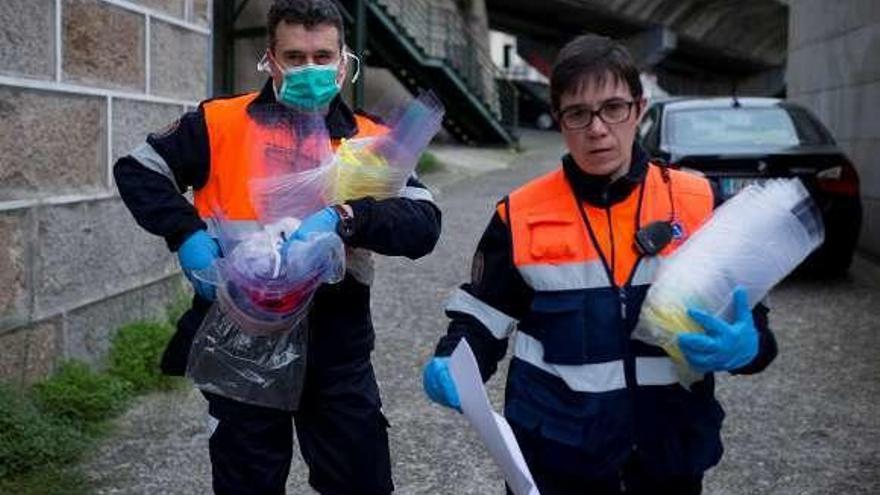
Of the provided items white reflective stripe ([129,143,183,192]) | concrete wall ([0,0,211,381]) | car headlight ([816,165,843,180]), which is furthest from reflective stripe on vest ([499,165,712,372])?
car headlight ([816,165,843,180])

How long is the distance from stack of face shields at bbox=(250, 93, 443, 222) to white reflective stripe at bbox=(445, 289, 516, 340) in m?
0.44

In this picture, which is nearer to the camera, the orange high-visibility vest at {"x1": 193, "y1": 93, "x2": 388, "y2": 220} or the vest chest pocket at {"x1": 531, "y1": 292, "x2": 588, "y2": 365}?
the vest chest pocket at {"x1": 531, "y1": 292, "x2": 588, "y2": 365}

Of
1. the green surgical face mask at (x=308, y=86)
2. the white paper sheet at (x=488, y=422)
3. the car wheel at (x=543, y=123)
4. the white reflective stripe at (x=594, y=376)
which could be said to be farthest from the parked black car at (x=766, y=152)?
the car wheel at (x=543, y=123)

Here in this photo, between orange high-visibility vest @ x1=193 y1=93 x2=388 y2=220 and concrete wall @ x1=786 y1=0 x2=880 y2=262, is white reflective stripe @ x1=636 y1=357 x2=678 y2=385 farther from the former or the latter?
concrete wall @ x1=786 y1=0 x2=880 y2=262

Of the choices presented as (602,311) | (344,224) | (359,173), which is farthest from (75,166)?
(602,311)

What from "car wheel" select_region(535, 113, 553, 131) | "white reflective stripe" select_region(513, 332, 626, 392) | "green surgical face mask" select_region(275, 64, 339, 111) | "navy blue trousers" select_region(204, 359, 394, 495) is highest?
"car wheel" select_region(535, 113, 553, 131)

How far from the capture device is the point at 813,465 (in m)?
4.18

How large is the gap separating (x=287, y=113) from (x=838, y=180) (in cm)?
566

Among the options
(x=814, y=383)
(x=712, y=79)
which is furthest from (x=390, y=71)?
(x=712, y=79)

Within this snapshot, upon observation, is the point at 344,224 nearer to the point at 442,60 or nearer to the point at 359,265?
the point at 359,265

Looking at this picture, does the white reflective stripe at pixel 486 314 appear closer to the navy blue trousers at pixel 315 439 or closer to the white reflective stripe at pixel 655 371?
the white reflective stripe at pixel 655 371

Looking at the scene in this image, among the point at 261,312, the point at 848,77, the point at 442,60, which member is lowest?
the point at 261,312

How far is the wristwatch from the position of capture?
8.16 ft

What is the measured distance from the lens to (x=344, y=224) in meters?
2.50
